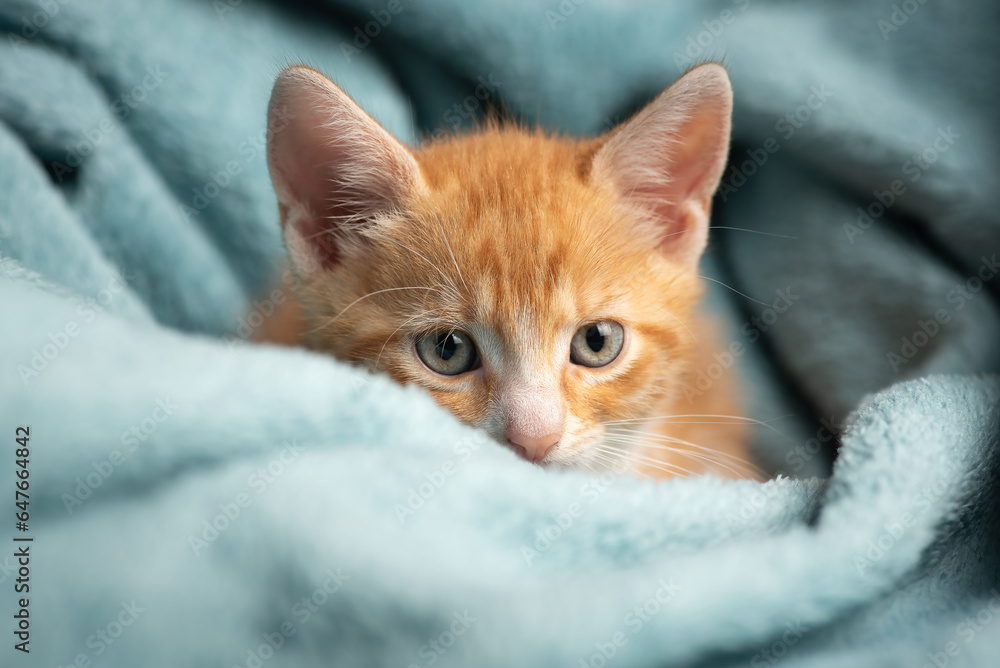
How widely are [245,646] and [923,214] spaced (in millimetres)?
1412

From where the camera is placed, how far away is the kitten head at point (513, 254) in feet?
3.35

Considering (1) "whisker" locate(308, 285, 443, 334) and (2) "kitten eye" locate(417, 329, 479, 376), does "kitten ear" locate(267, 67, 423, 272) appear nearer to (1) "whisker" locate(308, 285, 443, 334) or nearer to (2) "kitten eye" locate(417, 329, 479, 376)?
(1) "whisker" locate(308, 285, 443, 334)

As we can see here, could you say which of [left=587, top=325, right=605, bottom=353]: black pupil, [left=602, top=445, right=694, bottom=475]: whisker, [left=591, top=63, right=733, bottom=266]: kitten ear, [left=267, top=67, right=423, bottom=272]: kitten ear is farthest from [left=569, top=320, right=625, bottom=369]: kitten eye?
[left=267, top=67, right=423, bottom=272]: kitten ear

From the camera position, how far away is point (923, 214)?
53.8 inches

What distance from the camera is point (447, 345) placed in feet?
3.46

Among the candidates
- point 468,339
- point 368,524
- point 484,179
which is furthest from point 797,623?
point 484,179

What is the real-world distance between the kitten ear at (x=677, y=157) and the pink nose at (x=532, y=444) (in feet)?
1.60

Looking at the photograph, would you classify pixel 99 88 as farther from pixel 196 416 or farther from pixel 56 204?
pixel 196 416

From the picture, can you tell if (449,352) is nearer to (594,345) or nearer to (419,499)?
(594,345)

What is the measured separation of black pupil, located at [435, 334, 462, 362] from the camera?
104 centimetres

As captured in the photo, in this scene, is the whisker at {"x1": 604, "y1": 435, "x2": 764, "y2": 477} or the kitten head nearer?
the kitten head

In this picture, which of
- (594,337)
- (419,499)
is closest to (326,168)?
(594,337)

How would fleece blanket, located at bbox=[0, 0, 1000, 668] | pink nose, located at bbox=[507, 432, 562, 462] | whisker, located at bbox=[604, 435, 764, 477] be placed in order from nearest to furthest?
1. fleece blanket, located at bbox=[0, 0, 1000, 668]
2. pink nose, located at bbox=[507, 432, 562, 462]
3. whisker, located at bbox=[604, 435, 764, 477]

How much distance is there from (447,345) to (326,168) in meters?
0.37
